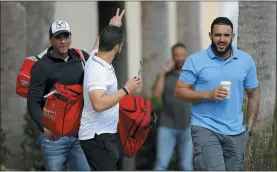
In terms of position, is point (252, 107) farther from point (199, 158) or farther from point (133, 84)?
point (133, 84)

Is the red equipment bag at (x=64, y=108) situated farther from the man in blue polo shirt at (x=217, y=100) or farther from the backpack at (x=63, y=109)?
the man in blue polo shirt at (x=217, y=100)

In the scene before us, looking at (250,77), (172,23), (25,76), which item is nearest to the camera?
(250,77)

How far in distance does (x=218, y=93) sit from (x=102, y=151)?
2.98ft

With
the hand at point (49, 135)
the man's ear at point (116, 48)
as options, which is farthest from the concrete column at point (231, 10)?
the hand at point (49, 135)

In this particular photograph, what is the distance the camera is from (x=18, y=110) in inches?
378

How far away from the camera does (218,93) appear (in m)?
5.64

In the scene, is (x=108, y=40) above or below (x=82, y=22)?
below

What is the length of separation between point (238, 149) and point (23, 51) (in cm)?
417

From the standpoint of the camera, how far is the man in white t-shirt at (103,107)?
5309 millimetres

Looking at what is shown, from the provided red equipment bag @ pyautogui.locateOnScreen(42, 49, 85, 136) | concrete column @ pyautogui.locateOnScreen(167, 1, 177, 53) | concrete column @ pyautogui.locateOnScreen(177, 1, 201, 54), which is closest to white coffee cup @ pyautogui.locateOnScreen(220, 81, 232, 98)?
red equipment bag @ pyautogui.locateOnScreen(42, 49, 85, 136)

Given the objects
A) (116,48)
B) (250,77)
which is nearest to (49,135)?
(116,48)

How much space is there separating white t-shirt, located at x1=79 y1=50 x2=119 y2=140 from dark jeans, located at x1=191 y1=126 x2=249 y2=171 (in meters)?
0.70

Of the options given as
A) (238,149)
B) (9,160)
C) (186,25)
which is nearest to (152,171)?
(9,160)

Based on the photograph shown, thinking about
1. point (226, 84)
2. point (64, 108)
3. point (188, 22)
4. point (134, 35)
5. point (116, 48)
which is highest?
point (188, 22)
